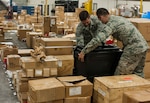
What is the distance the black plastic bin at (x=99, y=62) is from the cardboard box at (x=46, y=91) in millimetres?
646

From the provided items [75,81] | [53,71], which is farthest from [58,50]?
[75,81]

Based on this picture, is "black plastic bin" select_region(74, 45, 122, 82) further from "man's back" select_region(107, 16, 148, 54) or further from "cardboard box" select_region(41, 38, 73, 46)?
"cardboard box" select_region(41, 38, 73, 46)

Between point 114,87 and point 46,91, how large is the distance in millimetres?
845

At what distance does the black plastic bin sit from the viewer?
4309 millimetres

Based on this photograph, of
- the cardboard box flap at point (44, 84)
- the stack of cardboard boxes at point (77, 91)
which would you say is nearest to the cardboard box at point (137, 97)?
the stack of cardboard boxes at point (77, 91)

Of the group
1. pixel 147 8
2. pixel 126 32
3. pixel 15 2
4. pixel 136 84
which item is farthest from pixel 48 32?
pixel 15 2

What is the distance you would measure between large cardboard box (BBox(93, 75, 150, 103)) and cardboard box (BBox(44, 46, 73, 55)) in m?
1.13

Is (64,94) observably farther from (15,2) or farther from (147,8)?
(15,2)

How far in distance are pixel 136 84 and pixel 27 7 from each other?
1651cm

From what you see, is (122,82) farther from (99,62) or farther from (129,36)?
(129,36)

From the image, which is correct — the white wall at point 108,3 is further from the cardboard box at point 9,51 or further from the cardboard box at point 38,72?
the cardboard box at point 38,72

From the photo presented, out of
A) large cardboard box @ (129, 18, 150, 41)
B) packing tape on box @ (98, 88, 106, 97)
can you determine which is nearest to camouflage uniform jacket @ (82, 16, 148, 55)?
large cardboard box @ (129, 18, 150, 41)

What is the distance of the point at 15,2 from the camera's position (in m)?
20.6

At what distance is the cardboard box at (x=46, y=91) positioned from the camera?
142 inches
